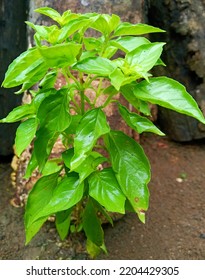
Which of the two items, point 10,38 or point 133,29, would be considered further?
point 10,38

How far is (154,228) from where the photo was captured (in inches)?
86.9

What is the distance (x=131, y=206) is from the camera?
1.78m

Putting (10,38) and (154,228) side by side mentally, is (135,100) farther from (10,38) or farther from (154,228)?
(10,38)

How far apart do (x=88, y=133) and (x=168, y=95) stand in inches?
10.6

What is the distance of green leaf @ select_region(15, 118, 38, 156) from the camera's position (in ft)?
5.33

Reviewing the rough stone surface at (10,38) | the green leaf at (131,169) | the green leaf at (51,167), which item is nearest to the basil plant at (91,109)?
the green leaf at (131,169)

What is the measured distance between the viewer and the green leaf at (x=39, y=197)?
173 centimetres

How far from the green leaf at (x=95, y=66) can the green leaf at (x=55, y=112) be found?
17cm

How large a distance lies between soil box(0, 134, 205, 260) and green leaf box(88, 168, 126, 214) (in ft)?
1.77

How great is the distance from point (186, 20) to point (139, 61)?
1089 mm

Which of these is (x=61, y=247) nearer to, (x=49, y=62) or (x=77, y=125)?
(x=77, y=125)

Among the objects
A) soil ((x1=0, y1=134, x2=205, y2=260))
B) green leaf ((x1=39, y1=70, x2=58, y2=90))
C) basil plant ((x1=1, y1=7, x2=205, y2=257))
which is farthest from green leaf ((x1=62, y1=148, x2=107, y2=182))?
soil ((x1=0, y1=134, x2=205, y2=260))

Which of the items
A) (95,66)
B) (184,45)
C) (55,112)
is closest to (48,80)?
(55,112)
